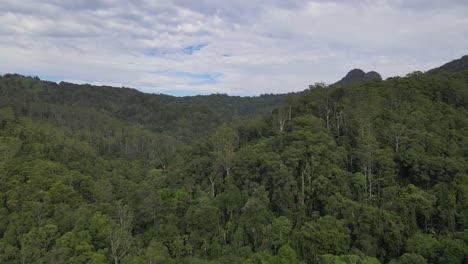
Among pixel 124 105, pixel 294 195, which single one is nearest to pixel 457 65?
pixel 294 195

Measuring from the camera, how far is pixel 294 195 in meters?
29.0

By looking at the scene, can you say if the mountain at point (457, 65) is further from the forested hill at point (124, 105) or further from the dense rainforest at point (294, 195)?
the forested hill at point (124, 105)

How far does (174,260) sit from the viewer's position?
83.5 feet

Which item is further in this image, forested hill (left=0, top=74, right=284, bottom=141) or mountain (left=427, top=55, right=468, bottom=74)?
forested hill (left=0, top=74, right=284, bottom=141)

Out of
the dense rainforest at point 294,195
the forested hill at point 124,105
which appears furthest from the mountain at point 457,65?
the forested hill at point 124,105

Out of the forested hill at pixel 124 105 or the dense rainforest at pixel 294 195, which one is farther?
the forested hill at pixel 124 105

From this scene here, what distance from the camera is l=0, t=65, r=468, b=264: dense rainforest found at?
24188mm

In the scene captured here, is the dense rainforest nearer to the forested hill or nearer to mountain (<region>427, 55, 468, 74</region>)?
mountain (<region>427, 55, 468, 74</region>)

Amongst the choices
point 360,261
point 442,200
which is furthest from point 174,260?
point 442,200

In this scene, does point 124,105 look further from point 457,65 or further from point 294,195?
point 294,195

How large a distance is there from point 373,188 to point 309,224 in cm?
805

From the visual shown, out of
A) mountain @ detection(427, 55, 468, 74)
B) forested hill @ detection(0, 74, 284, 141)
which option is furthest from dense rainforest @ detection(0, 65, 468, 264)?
forested hill @ detection(0, 74, 284, 141)

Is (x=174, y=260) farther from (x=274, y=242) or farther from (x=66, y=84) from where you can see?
(x=66, y=84)

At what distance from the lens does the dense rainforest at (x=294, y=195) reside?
2419 centimetres
